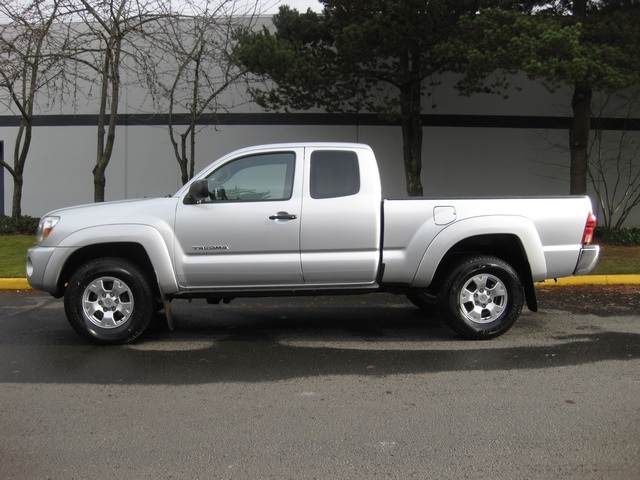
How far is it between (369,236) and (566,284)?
4.91 metres

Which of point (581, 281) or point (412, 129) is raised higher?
point (412, 129)

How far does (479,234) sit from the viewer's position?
6496 mm

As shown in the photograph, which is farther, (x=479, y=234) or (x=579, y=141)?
(x=579, y=141)

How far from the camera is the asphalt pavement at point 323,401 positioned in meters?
3.81

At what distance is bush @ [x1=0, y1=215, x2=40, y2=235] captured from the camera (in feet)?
50.4

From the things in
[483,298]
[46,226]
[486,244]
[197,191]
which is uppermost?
[197,191]

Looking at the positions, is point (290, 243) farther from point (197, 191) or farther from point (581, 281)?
point (581, 281)

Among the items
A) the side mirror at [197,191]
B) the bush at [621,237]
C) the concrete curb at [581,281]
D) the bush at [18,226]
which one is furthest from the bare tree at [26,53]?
the bush at [621,237]

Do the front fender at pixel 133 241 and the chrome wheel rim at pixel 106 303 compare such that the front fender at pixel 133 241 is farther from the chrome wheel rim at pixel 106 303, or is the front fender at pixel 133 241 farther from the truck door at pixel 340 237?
the truck door at pixel 340 237

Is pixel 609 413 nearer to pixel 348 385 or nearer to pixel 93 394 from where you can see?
pixel 348 385

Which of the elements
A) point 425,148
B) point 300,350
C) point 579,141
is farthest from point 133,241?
point 425,148

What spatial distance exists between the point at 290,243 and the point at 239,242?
498 mm

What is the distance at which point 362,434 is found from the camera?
166 inches

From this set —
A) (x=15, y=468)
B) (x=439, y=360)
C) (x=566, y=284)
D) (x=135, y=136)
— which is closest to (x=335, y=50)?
(x=135, y=136)
